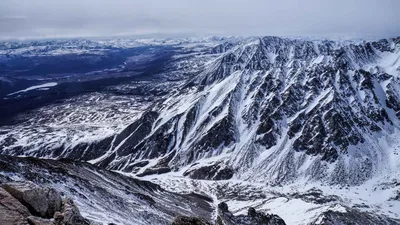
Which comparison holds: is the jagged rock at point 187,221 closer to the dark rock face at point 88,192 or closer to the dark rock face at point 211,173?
the dark rock face at point 88,192

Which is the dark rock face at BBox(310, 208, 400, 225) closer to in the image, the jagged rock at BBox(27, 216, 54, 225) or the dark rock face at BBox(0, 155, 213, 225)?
the dark rock face at BBox(0, 155, 213, 225)

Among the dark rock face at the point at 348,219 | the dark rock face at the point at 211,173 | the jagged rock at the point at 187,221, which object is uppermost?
the jagged rock at the point at 187,221

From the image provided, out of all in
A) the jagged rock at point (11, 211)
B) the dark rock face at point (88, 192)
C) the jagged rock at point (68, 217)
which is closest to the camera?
the jagged rock at point (11, 211)

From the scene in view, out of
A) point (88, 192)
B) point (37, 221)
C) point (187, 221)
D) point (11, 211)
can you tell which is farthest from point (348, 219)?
point (11, 211)

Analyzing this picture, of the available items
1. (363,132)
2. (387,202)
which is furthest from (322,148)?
(387,202)

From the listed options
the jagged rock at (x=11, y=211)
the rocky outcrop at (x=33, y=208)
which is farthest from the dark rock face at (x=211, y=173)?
the jagged rock at (x=11, y=211)

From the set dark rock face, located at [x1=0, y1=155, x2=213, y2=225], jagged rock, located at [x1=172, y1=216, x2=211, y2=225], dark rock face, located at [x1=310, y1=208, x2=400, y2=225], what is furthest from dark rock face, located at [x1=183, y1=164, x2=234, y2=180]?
jagged rock, located at [x1=172, y1=216, x2=211, y2=225]

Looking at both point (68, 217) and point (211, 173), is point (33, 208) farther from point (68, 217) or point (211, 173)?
point (211, 173)

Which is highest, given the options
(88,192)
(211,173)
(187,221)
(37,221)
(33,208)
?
(37,221)
